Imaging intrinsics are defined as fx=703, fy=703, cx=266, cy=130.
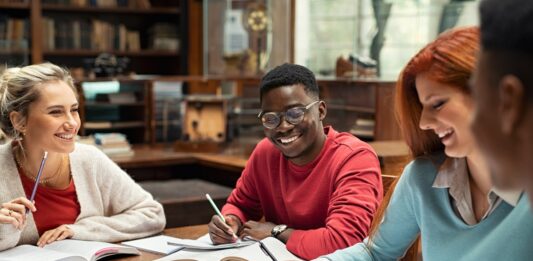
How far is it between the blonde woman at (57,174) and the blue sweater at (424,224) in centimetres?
81

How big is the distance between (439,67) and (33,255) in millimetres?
1164

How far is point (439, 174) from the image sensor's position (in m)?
1.45

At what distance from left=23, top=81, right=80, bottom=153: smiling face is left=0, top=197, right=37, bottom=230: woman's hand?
0.25 meters

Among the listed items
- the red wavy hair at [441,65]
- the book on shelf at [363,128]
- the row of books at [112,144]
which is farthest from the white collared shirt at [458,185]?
the row of books at [112,144]

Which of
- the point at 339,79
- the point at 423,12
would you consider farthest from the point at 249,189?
the point at 423,12

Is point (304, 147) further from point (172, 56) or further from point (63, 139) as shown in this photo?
point (172, 56)

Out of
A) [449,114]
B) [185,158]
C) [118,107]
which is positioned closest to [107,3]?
[118,107]

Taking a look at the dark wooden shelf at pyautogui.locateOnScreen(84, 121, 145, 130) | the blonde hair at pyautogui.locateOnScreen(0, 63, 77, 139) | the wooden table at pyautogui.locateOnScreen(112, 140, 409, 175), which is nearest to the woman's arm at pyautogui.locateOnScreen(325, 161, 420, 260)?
the blonde hair at pyautogui.locateOnScreen(0, 63, 77, 139)

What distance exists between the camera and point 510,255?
128 centimetres

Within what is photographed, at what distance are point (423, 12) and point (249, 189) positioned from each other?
9.08 ft

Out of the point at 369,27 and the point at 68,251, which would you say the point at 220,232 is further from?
the point at 369,27

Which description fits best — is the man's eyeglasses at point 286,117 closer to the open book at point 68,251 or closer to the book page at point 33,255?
the open book at point 68,251

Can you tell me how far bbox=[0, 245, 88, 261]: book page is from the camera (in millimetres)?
1753

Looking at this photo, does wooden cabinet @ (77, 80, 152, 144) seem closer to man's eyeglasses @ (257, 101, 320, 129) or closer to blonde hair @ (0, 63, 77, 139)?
blonde hair @ (0, 63, 77, 139)
